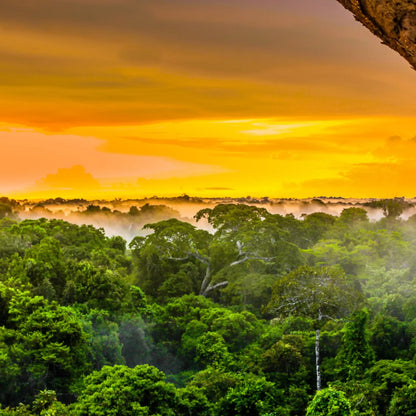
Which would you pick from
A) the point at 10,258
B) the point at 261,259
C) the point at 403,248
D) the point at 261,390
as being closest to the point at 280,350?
the point at 261,390

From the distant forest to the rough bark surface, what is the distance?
12449mm

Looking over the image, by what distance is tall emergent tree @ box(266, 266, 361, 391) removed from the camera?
20078 millimetres

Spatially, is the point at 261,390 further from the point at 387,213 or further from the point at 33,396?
the point at 387,213

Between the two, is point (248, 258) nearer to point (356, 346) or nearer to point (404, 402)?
point (356, 346)

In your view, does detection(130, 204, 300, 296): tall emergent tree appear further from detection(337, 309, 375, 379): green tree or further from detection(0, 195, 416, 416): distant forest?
detection(337, 309, 375, 379): green tree

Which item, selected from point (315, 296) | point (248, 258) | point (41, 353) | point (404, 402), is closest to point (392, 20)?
point (404, 402)

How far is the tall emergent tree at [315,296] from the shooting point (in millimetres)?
20078

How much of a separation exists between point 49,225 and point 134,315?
14603mm

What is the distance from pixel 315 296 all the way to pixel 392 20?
1847cm

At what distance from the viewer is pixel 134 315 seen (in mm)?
21484

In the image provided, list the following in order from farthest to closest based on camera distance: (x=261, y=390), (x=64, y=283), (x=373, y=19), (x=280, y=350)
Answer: (x=64, y=283) → (x=280, y=350) → (x=261, y=390) → (x=373, y=19)

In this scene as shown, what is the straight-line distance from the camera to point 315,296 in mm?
20062

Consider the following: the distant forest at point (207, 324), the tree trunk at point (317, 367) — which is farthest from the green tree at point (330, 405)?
the tree trunk at point (317, 367)

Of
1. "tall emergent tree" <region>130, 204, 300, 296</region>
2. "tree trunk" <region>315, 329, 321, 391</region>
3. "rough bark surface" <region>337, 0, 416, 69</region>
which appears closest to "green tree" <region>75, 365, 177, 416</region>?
"tree trunk" <region>315, 329, 321, 391</region>
